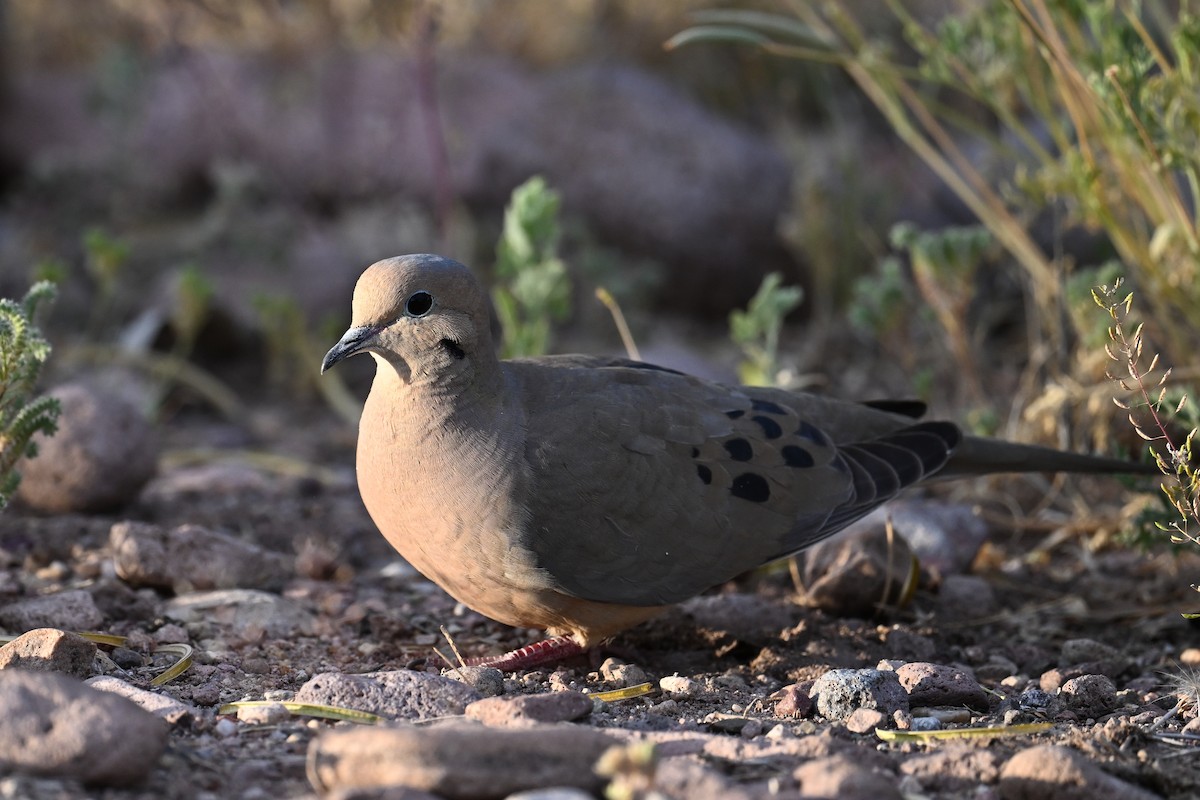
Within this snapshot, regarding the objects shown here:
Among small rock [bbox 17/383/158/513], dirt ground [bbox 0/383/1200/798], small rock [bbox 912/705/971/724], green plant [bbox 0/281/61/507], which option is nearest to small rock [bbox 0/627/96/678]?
dirt ground [bbox 0/383/1200/798]

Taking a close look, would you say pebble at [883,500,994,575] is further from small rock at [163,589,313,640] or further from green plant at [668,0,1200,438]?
small rock at [163,589,313,640]

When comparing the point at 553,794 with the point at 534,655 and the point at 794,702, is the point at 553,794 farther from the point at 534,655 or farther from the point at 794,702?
the point at 534,655

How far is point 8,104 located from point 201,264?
7.06 feet

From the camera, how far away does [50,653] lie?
126 inches

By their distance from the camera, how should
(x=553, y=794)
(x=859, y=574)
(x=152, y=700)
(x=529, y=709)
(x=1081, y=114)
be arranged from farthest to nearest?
(x=1081, y=114) → (x=859, y=574) → (x=152, y=700) → (x=529, y=709) → (x=553, y=794)

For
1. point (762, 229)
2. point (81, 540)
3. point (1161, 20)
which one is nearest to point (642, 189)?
point (762, 229)

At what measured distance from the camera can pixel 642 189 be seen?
25.4ft

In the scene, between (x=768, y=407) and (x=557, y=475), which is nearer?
(x=557, y=475)

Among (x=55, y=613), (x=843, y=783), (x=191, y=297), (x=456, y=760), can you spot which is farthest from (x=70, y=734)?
(x=191, y=297)

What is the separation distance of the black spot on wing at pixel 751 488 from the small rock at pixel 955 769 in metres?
1.21

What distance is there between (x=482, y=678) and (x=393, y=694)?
380 mm

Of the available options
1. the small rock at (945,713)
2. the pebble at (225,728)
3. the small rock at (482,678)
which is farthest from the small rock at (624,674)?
the pebble at (225,728)

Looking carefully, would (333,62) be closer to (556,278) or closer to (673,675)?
(556,278)

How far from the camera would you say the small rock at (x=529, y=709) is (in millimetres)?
2912
